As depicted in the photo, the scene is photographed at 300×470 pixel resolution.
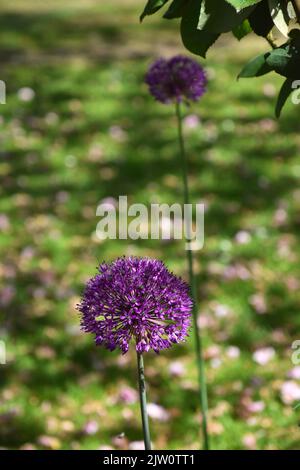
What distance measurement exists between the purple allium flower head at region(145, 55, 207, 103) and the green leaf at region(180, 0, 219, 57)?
33.5 inches

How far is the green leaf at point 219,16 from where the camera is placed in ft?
5.24

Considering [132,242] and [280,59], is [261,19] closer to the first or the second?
[280,59]

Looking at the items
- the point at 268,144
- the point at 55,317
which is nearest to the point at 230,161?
the point at 268,144

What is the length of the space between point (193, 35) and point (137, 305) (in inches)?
26.2

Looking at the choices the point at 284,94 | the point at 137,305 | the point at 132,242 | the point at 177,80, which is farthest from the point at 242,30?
the point at 132,242

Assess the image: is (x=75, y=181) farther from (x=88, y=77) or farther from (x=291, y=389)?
(x=291, y=389)

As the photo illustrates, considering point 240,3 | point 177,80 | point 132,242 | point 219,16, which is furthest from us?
point 132,242

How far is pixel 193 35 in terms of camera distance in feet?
5.56

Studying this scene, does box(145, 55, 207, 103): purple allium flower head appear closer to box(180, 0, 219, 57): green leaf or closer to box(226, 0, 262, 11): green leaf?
box(180, 0, 219, 57): green leaf

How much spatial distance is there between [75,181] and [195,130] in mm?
1483

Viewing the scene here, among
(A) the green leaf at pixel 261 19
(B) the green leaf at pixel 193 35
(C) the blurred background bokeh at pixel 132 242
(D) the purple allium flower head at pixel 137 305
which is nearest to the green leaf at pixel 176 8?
(B) the green leaf at pixel 193 35

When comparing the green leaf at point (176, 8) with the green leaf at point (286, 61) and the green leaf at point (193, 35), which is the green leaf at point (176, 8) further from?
the green leaf at point (286, 61)

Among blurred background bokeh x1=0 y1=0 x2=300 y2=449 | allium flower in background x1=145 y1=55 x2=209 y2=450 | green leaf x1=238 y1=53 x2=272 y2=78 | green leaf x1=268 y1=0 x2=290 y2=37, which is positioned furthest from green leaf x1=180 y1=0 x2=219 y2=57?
blurred background bokeh x1=0 y1=0 x2=300 y2=449
